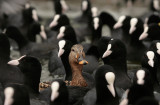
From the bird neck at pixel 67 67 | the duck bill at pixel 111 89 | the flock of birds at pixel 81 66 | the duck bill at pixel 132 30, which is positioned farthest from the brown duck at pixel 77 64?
the duck bill at pixel 132 30

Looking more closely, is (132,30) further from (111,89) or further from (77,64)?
(111,89)

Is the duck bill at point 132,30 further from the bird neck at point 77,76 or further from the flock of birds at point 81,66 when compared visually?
the bird neck at point 77,76

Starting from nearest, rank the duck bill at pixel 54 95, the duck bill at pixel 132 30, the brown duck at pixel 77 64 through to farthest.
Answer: the duck bill at pixel 54 95, the brown duck at pixel 77 64, the duck bill at pixel 132 30

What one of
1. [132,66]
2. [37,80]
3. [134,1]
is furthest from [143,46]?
[134,1]

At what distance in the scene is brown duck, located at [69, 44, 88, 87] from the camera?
27.3 ft

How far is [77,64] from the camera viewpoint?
8523 mm

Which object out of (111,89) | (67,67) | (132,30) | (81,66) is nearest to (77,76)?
(81,66)

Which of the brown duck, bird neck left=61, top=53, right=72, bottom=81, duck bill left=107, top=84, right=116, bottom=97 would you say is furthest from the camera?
bird neck left=61, top=53, right=72, bottom=81

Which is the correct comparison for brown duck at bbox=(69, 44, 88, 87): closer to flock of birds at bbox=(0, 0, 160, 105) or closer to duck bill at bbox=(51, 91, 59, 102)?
flock of birds at bbox=(0, 0, 160, 105)

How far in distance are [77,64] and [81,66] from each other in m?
0.09

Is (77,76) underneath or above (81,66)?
underneath

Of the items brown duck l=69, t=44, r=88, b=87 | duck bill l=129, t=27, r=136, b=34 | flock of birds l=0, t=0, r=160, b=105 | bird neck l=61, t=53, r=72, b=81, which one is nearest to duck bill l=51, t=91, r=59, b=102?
flock of birds l=0, t=0, r=160, b=105

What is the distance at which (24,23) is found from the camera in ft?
45.4

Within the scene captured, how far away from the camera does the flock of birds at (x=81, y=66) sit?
22.0ft
